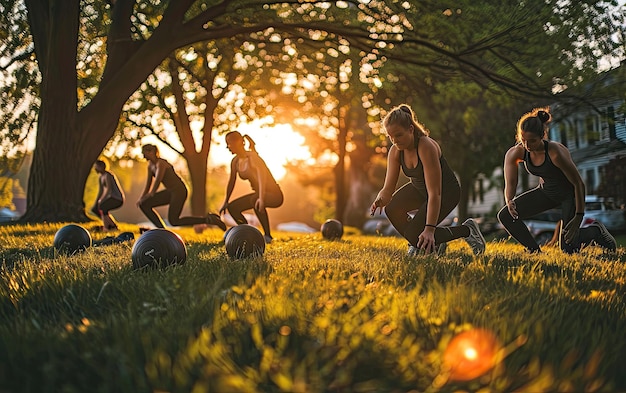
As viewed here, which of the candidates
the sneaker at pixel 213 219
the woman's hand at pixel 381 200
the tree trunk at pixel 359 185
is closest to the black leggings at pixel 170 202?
the sneaker at pixel 213 219

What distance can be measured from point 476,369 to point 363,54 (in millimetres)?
13464

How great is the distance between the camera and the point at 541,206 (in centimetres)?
795

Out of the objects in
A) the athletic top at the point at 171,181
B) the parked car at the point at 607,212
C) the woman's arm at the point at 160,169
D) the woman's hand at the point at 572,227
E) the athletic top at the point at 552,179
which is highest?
the woman's arm at the point at 160,169

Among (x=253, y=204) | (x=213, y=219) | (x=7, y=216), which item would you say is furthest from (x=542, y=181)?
(x=7, y=216)

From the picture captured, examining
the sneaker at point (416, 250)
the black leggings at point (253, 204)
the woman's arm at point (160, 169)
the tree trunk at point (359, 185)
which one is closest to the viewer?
the sneaker at point (416, 250)

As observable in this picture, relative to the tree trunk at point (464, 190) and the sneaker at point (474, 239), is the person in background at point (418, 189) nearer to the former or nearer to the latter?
the sneaker at point (474, 239)

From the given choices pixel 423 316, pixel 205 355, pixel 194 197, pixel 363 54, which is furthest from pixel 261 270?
pixel 194 197

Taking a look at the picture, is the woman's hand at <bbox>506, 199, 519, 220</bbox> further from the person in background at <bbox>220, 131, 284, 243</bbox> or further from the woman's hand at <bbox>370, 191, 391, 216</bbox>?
the person in background at <bbox>220, 131, 284, 243</bbox>

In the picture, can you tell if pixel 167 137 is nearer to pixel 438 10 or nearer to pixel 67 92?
pixel 67 92

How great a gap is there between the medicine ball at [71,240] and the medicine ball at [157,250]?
2.59 m

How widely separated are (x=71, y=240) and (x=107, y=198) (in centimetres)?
545

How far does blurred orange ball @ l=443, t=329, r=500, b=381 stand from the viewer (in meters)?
2.64

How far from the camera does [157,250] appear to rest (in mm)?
5395

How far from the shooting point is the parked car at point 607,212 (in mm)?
21141
